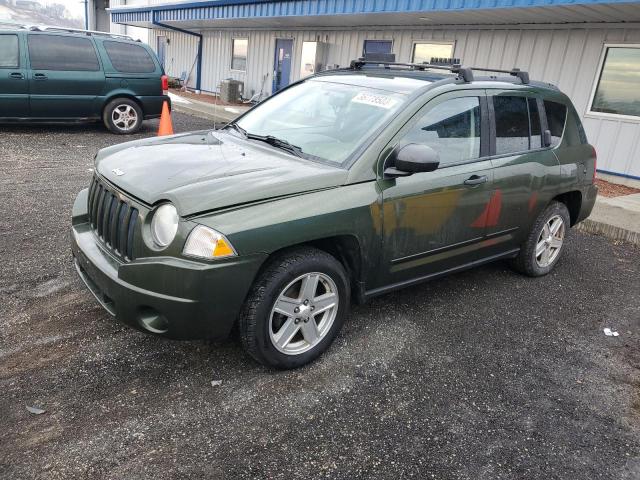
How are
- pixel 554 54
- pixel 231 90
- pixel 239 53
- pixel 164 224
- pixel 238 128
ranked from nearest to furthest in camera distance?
1. pixel 164 224
2. pixel 238 128
3. pixel 554 54
4. pixel 231 90
5. pixel 239 53

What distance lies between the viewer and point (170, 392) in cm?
288

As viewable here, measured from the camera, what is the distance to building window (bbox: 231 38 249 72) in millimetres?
18281

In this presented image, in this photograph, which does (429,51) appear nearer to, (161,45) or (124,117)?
(124,117)

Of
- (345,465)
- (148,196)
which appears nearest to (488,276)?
(345,465)

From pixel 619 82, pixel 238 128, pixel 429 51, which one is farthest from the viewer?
pixel 429 51

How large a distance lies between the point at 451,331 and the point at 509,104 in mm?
1903

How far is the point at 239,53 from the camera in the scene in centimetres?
1866

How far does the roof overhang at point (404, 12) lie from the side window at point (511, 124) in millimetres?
3998

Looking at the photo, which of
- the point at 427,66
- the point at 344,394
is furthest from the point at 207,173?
the point at 427,66

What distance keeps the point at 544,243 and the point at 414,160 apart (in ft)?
7.74

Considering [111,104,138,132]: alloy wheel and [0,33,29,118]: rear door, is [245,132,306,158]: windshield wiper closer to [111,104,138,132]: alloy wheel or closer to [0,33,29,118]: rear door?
[0,33,29,118]: rear door

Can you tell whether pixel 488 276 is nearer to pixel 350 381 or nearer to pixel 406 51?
pixel 350 381

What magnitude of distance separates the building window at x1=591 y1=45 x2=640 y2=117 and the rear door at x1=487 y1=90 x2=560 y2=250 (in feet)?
17.8

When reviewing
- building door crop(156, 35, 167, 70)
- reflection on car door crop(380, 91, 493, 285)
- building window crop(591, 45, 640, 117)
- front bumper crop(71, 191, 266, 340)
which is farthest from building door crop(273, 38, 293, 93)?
front bumper crop(71, 191, 266, 340)
